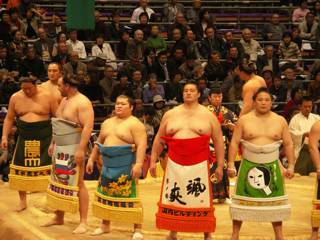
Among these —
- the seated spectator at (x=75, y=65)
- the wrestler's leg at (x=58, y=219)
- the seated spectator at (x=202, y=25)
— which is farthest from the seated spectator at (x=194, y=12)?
the wrestler's leg at (x=58, y=219)

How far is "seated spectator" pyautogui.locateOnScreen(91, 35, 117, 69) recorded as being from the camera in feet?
32.8

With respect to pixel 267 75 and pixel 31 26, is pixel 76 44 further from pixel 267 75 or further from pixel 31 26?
pixel 267 75

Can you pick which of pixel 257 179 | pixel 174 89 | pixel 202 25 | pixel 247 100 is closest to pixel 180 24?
pixel 202 25

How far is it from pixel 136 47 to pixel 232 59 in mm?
1077

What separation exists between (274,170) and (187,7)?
619 cm

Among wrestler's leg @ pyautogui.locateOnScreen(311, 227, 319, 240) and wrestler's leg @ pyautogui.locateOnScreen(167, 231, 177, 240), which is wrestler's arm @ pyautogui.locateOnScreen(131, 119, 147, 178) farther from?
wrestler's leg @ pyautogui.locateOnScreen(311, 227, 319, 240)

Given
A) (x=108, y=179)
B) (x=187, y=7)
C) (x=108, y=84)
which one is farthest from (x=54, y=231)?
(x=187, y=7)

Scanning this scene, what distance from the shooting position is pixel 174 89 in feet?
32.0

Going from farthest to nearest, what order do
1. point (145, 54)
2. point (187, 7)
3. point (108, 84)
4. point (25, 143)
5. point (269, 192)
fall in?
point (187, 7) → point (145, 54) → point (108, 84) → point (25, 143) → point (269, 192)

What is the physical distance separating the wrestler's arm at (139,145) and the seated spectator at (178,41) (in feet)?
14.8

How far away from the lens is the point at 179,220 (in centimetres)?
561

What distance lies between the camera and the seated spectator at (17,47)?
942 centimetres

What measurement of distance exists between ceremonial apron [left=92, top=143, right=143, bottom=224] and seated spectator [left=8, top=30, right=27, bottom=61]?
149 inches

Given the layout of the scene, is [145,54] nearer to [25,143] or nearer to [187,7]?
[187,7]
